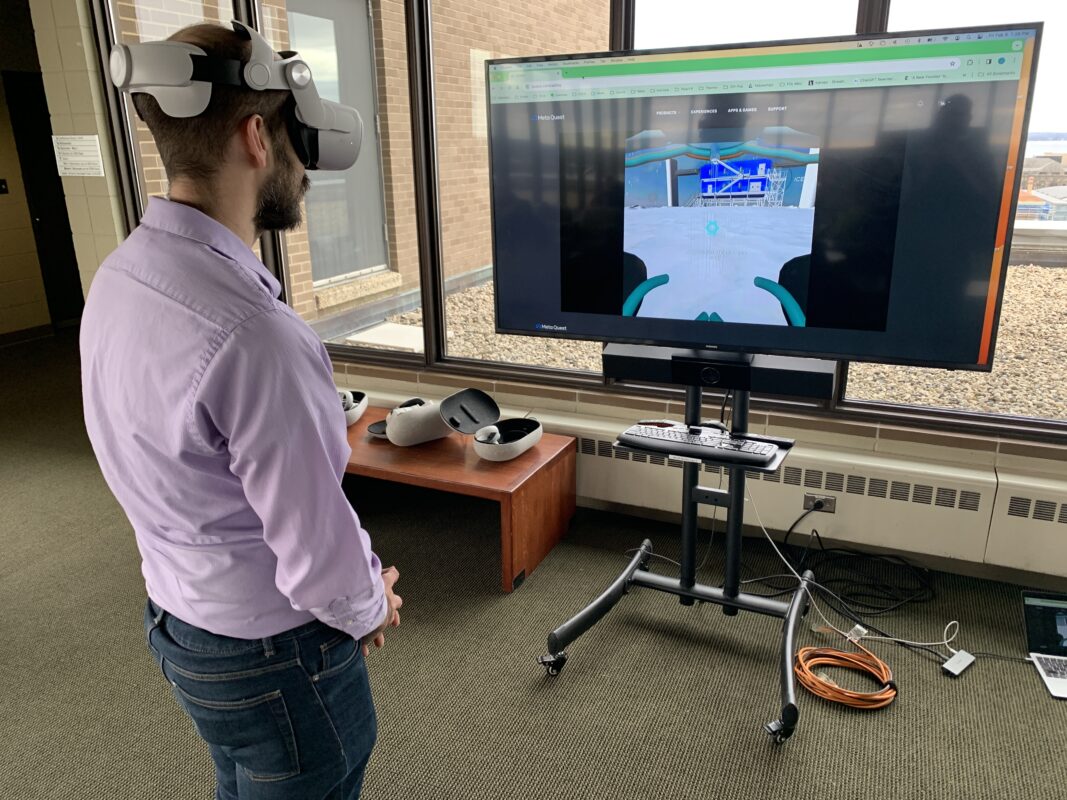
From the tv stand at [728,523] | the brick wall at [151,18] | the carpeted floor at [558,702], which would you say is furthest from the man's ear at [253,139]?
the brick wall at [151,18]

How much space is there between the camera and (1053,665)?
2.33m

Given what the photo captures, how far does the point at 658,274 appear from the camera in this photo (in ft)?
7.16

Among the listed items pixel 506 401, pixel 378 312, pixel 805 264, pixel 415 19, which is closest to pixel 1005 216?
pixel 805 264

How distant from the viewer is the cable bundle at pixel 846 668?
219 centimetres

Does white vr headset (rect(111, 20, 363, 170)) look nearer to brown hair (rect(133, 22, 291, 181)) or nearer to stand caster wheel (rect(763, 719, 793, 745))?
brown hair (rect(133, 22, 291, 181))

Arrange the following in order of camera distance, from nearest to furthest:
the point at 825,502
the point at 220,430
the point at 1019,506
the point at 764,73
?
the point at 220,430
the point at 764,73
the point at 1019,506
the point at 825,502

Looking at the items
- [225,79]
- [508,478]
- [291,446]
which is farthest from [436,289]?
[291,446]

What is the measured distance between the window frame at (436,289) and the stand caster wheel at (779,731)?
48.2 inches

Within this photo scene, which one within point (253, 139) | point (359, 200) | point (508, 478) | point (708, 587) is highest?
point (253, 139)

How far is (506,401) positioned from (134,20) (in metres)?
2.51

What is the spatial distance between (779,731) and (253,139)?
1850 mm

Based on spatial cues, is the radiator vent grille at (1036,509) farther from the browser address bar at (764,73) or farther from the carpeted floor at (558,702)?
the browser address bar at (764,73)

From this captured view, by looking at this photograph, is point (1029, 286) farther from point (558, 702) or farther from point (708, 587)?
point (558, 702)

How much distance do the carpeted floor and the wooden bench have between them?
114 millimetres
